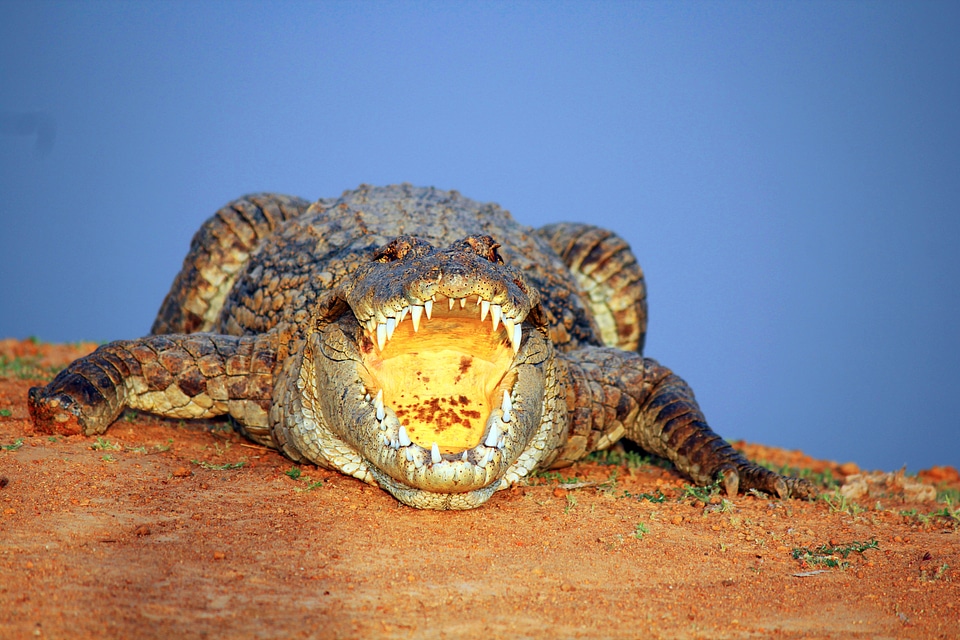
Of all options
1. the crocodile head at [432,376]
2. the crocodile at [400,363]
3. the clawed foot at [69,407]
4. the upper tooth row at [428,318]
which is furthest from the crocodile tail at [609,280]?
the clawed foot at [69,407]

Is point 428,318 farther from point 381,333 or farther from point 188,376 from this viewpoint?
point 188,376

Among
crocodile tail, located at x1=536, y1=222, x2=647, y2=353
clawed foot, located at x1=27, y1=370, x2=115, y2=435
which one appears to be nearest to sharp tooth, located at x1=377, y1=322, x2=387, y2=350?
clawed foot, located at x1=27, y1=370, x2=115, y2=435

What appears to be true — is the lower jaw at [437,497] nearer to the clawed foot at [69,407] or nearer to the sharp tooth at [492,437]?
Result: the sharp tooth at [492,437]

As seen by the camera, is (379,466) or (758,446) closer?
(379,466)

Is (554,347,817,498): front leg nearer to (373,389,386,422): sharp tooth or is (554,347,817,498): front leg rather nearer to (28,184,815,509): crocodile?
(28,184,815,509): crocodile

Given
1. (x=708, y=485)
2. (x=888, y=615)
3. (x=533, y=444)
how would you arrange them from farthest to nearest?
(x=708, y=485) → (x=533, y=444) → (x=888, y=615)

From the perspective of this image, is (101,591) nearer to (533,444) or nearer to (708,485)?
(533,444)

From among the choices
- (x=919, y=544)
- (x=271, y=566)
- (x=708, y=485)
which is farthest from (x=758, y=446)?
(x=271, y=566)
